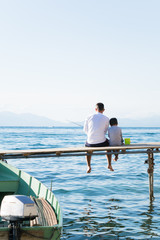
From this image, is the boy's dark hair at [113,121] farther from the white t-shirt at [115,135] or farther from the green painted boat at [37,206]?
the green painted boat at [37,206]

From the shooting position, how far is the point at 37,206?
8.48m

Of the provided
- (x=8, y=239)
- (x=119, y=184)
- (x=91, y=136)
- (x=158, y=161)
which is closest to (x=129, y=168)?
(x=158, y=161)

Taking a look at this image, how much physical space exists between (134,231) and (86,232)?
1515 millimetres

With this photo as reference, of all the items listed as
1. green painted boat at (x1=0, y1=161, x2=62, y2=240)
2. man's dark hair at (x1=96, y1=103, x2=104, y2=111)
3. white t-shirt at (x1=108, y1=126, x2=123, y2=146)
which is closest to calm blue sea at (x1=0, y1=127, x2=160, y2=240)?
green painted boat at (x1=0, y1=161, x2=62, y2=240)

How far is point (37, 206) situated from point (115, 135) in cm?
447

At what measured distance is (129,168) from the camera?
27500 mm

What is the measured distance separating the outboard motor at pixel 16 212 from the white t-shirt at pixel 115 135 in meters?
5.78

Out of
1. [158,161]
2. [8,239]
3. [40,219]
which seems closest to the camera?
[8,239]

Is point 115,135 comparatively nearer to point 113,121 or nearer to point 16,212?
point 113,121

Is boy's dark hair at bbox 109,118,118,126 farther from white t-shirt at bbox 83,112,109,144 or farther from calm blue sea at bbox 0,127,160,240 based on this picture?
calm blue sea at bbox 0,127,160,240

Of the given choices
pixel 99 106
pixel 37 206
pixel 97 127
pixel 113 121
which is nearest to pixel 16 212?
pixel 37 206

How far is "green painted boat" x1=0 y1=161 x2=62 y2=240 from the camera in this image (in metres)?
6.45

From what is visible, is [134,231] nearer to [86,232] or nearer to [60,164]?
[86,232]

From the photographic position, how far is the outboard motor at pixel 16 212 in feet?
20.9
